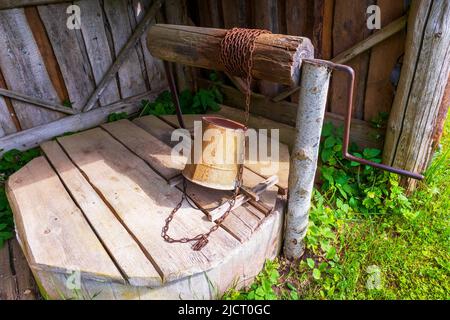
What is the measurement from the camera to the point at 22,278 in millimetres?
2342

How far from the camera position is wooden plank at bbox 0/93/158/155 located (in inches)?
126

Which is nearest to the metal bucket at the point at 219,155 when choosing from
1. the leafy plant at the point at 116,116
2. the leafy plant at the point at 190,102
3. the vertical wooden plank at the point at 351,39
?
the vertical wooden plank at the point at 351,39

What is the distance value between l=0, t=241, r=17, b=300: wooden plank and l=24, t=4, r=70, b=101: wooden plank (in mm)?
1636

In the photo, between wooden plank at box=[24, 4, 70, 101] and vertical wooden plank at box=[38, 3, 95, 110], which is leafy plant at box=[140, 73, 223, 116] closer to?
vertical wooden plank at box=[38, 3, 95, 110]

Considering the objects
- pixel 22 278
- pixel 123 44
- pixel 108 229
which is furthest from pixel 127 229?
pixel 123 44

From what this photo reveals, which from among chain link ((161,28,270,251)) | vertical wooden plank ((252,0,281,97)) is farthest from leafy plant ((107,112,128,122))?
chain link ((161,28,270,251))

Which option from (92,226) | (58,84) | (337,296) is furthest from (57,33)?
(337,296)

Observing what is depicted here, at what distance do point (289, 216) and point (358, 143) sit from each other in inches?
46.4

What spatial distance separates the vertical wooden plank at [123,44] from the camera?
11.2 feet

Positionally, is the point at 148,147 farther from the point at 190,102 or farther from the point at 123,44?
the point at 123,44

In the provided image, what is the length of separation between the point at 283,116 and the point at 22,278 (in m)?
2.64

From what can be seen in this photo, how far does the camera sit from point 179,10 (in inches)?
148
